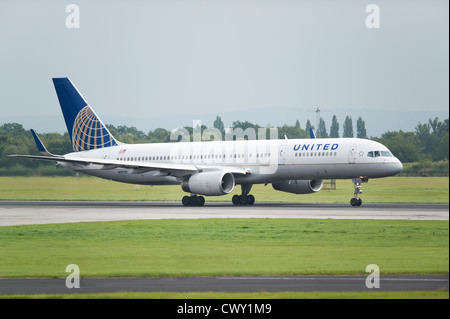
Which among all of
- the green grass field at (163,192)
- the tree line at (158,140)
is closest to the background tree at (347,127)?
the tree line at (158,140)

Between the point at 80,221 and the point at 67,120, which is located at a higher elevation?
the point at 67,120

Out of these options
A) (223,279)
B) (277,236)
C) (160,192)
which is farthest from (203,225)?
(160,192)

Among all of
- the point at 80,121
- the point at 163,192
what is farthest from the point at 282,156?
the point at 163,192

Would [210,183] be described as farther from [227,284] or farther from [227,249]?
[227,284]

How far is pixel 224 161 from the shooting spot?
5328 centimetres

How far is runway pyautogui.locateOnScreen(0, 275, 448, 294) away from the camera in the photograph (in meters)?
16.8

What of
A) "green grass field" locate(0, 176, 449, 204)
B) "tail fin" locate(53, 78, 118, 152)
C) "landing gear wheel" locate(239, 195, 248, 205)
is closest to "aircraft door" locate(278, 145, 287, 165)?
"landing gear wheel" locate(239, 195, 248, 205)

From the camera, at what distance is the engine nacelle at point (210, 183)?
48.8m

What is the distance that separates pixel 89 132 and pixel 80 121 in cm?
124

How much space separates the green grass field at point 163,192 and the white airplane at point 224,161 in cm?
243

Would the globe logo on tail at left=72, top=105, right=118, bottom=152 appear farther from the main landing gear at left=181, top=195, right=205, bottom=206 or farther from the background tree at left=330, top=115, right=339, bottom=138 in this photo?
the background tree at left=330, top=115, right=339, bottom=138
